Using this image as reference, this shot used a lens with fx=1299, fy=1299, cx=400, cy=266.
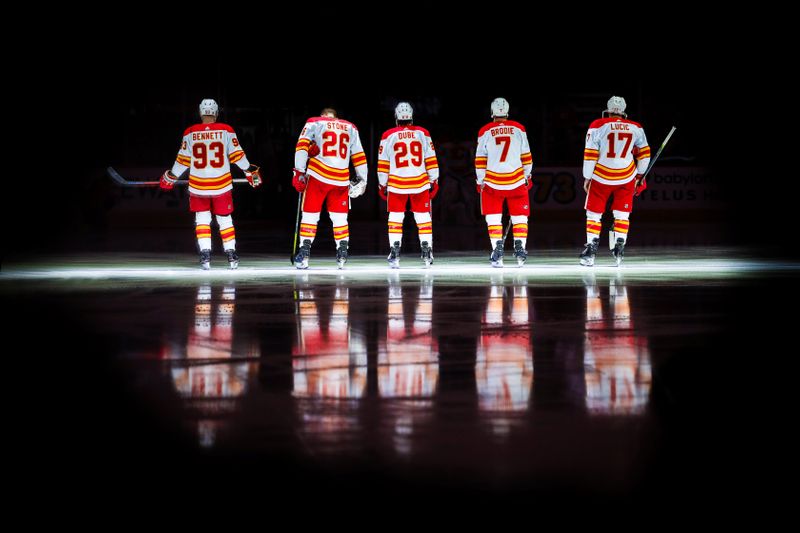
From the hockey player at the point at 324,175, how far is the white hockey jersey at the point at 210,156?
31.4 inches

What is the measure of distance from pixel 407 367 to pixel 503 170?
9190mm

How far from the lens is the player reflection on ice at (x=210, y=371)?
582 cm

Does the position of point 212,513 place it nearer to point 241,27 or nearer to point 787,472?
point 787,472

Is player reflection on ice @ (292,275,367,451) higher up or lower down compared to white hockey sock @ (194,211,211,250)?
lower down

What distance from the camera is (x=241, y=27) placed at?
32906mm

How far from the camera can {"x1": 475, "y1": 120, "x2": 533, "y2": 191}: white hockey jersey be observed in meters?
16.3

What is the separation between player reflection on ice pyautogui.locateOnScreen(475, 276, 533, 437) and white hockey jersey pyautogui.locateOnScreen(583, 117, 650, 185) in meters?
4.99

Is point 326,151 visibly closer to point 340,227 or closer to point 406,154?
point 340,227

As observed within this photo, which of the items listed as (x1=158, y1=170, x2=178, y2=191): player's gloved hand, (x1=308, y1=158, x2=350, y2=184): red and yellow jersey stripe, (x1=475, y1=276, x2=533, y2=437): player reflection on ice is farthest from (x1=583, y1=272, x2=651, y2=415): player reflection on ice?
(x1=158, y1=170, x2=178, y2=191): player's gloved hand

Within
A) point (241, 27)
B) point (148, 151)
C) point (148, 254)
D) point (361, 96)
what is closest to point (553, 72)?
point (361, 96)

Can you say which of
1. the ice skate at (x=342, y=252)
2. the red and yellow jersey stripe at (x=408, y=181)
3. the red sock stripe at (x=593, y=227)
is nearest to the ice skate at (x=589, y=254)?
the red sock stripe at (x=593, y=227)

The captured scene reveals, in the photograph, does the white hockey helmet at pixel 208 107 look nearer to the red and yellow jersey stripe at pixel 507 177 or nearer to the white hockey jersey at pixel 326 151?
the white hockey jersey at pixel 326 151

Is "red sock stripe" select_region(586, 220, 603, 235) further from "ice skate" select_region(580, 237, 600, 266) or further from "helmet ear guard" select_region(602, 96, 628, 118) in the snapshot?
"helmet ear guard" select_region(602, 96, 628, 118)

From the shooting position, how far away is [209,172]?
15.5m
